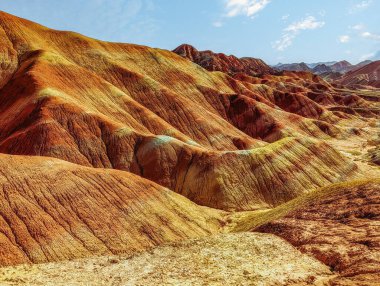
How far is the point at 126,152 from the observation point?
60.1 meters

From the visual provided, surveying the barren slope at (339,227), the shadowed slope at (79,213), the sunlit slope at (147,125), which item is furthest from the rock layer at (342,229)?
the sunlit slope at (147,125)

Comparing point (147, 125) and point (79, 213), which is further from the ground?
point (147, 125)

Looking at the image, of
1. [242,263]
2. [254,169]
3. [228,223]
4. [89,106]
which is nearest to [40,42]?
[89,106]

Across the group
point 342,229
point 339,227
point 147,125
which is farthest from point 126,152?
point 342,229

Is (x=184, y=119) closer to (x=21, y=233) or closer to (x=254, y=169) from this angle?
(x=254, y=169)

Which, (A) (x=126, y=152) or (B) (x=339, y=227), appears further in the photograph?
(A) (x=126, y=152)

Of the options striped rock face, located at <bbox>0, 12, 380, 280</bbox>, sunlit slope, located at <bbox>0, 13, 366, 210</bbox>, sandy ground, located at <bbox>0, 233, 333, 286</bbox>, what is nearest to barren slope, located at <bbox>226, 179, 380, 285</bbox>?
sandy ground, located at <bbox>0, 233, 333, 286</bbox>

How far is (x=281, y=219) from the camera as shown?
36.5 m

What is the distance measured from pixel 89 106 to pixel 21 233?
42.4 meters

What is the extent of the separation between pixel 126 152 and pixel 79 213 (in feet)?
81.5

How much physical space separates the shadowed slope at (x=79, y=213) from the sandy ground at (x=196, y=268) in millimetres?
2121

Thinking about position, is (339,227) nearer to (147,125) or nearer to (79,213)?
(79,213)

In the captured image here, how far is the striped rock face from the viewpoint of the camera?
34906 millimetres

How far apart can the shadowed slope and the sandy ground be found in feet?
6.96
